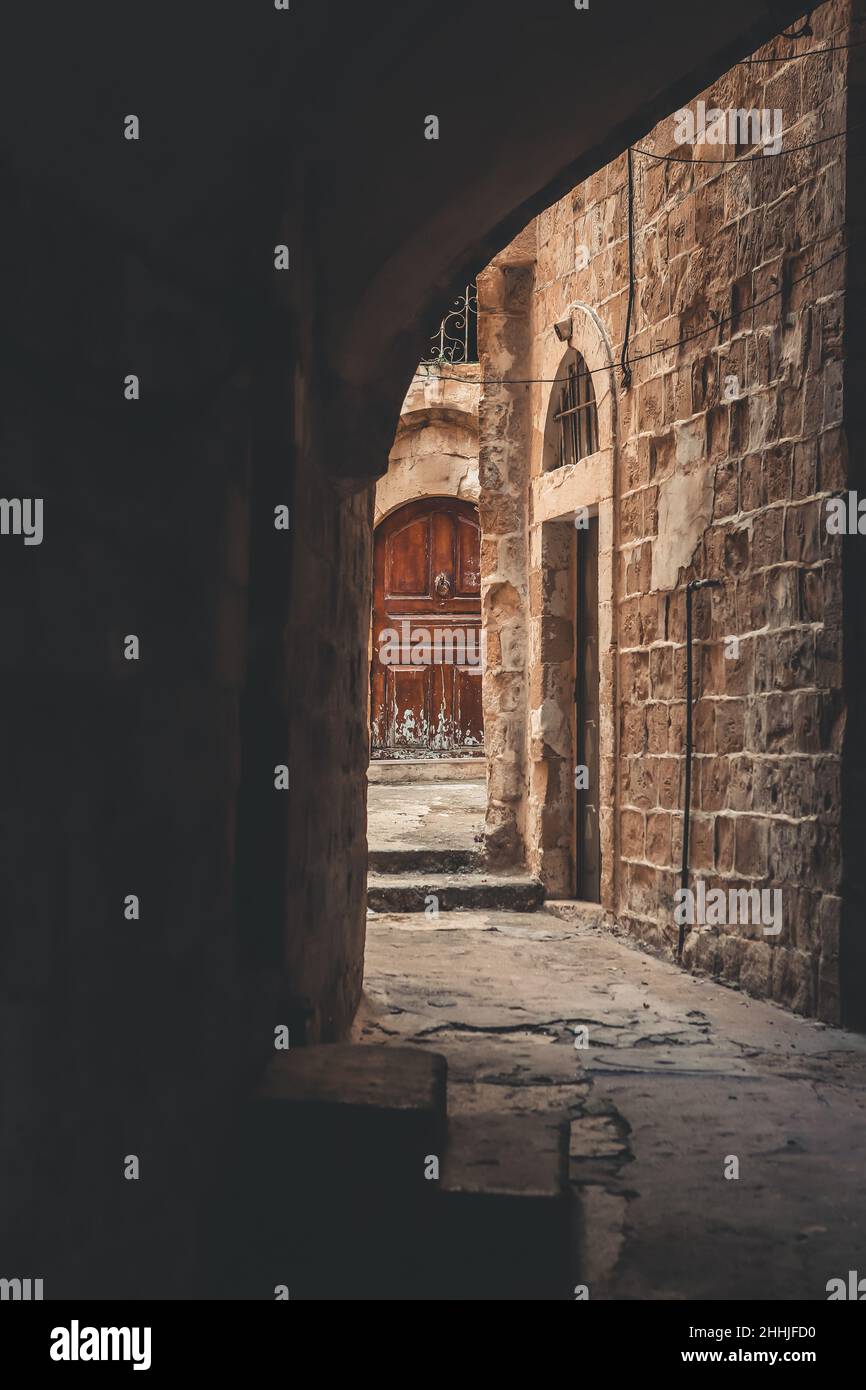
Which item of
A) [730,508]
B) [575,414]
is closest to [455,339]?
[575,414]

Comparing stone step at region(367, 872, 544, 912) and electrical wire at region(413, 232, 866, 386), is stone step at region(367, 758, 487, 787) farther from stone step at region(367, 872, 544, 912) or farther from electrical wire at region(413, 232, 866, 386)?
electrical wire at region(413, 232, 866, 386)

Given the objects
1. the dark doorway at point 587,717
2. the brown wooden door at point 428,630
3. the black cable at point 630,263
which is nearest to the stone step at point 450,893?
the dark doorway at point 587,717

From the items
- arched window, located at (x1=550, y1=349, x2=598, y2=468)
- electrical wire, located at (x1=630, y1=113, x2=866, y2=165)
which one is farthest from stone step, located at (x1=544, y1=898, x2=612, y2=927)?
electrical wire, located at (x1=630, y1=113, x2=866, y2=165)

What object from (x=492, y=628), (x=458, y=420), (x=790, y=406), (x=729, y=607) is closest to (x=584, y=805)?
(x=492, y=628)

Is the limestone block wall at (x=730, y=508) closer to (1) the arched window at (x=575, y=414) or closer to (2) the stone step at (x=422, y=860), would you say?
(1) the arched window at (x=575, y=414)

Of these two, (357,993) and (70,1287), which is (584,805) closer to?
(357,993)

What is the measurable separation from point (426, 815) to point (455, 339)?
471cm

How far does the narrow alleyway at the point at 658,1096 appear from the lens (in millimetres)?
2795

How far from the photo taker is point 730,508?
5879 mm

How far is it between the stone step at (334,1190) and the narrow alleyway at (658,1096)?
0.29 meters

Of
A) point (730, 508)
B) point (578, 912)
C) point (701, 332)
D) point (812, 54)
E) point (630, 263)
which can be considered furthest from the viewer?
point (578, 912)

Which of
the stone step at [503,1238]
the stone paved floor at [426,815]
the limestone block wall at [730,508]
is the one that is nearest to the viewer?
the stone step at [503,1238]

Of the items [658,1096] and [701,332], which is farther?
[701,332]

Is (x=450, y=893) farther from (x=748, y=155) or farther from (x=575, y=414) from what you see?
(x=748, y=155)
